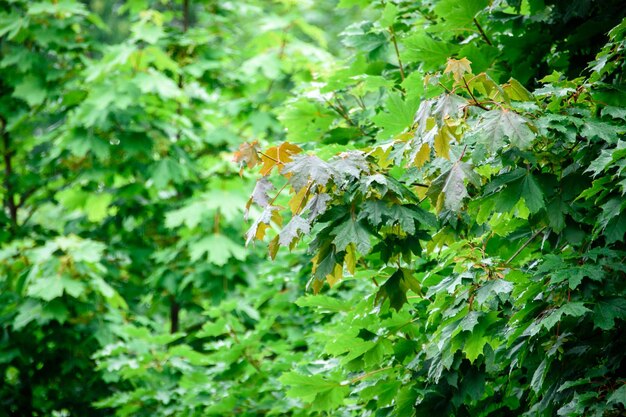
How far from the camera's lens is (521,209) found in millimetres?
2824

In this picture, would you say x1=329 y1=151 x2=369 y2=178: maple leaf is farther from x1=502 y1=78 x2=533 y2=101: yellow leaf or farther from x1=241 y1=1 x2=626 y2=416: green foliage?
x1=502 y1=78 x2=533 y2=101: yellow leaf

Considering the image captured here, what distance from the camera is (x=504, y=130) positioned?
2.27 m

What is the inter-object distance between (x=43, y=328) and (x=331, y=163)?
181 inches

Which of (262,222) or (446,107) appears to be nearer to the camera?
(446,107)

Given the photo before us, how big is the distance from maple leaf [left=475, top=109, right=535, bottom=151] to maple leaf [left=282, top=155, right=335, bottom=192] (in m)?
0.49

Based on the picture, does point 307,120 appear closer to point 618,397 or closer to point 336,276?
point 336,276

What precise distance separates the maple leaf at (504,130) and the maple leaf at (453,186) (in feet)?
0.51

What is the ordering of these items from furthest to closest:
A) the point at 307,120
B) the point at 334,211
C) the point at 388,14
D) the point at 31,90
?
the point at 31,90 → the point at 307,120 → the point at 388,14 → the point at 334,211

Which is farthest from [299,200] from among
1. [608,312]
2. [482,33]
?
[482,33]

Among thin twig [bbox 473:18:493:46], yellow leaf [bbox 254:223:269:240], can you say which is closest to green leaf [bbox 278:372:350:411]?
yellow leaf [bbox 254:223:269:240]

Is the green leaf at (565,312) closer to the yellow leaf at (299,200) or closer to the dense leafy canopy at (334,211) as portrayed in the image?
the dense leafy canopy at (334,211)

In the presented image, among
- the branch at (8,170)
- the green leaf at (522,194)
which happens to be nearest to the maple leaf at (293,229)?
the green leaf at (522,194)

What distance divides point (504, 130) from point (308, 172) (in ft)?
2.04

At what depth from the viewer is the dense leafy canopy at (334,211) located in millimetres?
2467
